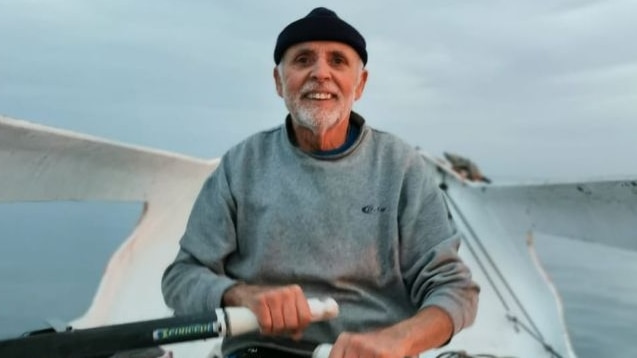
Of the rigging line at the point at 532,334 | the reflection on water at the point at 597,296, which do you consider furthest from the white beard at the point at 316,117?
the rigging line at the point at 532,334

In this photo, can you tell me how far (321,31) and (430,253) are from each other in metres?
0.54

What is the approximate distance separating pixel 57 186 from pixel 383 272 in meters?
1.02

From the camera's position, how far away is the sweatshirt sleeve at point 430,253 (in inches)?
59.4

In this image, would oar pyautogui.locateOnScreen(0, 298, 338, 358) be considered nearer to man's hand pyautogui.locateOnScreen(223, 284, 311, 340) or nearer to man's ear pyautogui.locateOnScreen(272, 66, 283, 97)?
man's hand pyautogui.locateOnScreen(223, 284, 311, 340)

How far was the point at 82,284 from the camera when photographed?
4520 mm

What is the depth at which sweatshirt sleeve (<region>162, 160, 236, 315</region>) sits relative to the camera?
155cm

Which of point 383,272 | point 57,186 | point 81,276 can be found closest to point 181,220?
point 57,186

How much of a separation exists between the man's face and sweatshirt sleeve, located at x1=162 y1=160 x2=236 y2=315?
0.25 m

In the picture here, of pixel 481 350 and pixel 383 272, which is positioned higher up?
pixel 383 272

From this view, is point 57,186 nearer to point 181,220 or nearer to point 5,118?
point 5,118

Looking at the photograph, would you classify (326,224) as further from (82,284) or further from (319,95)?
(82,284)

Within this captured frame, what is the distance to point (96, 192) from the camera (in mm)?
2346

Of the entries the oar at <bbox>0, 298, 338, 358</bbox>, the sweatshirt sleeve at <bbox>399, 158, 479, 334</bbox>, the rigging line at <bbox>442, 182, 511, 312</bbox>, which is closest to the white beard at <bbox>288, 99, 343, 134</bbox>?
the sweatshirt sleeve at <bbox>399, 158, 479, 334</bbox>

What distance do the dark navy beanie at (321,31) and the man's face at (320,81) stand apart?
0.01m
